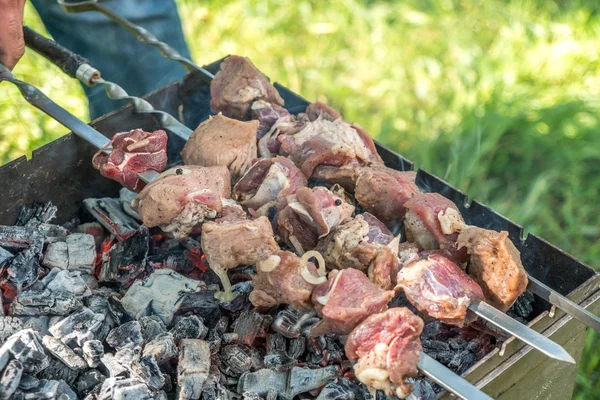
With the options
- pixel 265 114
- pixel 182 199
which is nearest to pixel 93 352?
pixel 182 199

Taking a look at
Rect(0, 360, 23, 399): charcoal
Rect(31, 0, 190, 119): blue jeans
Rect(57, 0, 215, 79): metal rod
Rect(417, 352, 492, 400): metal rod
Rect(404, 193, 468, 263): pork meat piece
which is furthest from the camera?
Rect(31, 0, 190, 119): blue jeans

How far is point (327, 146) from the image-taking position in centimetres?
250

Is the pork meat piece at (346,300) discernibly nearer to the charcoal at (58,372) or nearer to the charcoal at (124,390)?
the charcoal at (124,390)

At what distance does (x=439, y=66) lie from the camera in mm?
4859

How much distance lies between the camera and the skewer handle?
2.80 metres

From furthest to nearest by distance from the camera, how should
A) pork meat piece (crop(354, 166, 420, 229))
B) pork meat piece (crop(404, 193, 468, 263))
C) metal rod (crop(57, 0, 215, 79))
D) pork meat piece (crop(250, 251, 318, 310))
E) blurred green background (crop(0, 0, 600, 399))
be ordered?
blurred green background (crop(0, 0, 600, 399)), metal rod (crop(57, 0, 215, 79)), pork meat piece (crop(354, 166, 420, 229)), pork meat piece (crop(404, 193, 468, 263)), pork meat piece (crop(250, 251, 318, 310))

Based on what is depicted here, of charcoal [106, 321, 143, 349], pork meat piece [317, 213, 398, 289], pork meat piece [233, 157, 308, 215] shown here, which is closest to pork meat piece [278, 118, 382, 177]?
pork meat piece [233, 157, 308, 215]

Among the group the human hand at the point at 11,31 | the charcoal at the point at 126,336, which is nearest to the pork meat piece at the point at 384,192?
the charcoal at the point at 126,336

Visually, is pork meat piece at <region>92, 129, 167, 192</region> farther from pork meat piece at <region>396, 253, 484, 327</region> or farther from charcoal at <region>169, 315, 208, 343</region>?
pork meat piece at <region>396, 253, 484, 327</region>

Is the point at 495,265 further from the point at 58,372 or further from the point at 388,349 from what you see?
the point at 58,372

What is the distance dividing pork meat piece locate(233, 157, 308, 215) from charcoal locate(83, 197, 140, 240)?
0.52m

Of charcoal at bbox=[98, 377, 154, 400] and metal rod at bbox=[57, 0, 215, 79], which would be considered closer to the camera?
charcoal at bbox=[98, 377, 154, 400]

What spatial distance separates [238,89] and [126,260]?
0.85m

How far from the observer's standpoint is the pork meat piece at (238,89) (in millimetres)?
2824
